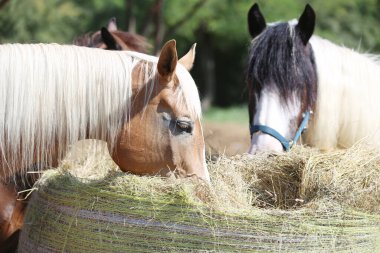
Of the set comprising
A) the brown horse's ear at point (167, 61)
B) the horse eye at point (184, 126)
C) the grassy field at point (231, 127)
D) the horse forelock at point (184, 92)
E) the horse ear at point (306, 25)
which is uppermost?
the horse ear at point (306, 25)

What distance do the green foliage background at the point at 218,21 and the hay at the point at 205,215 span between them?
1312 cm

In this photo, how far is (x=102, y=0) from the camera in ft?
81.2

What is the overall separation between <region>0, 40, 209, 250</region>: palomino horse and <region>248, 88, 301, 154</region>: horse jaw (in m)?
0.87

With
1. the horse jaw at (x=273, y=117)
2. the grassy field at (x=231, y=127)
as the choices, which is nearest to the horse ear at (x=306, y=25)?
the horse jaw at (x=273, y=117)

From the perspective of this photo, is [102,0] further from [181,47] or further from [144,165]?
[144,165]

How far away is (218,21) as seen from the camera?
23484mm

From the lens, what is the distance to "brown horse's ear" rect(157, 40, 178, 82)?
2590 mm

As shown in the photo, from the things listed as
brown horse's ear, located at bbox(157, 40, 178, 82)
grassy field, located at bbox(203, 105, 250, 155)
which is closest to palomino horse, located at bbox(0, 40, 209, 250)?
brown horse's ear, located at bbox(157, 40, 178, 82)

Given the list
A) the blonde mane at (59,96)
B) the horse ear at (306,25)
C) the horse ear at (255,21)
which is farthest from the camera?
the horse ear at (255,21)

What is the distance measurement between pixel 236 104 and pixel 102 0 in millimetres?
7639

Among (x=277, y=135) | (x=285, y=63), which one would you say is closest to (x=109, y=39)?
(x=285, y=63)

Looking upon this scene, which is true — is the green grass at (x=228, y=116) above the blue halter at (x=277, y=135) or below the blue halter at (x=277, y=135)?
below

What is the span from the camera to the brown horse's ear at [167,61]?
259cm

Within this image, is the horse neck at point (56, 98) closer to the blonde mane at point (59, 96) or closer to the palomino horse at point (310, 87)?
the blonde mane at point (59, 96)
